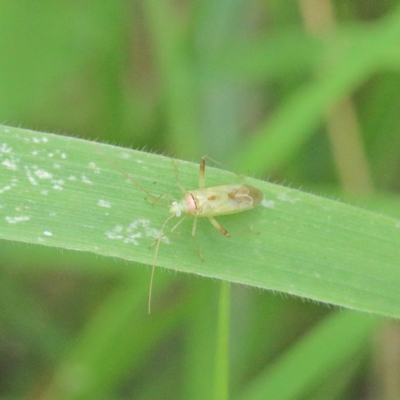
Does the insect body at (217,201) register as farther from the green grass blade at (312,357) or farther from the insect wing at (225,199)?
the green grass blade at (312,357)

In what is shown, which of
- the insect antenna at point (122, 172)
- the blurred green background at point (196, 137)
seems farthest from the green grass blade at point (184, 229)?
the blurred green background at point (196, 137)

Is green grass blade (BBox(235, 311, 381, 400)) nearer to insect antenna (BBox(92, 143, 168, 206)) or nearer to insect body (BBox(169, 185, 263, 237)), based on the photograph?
insect body (BBox(169, 185, 263, 237))

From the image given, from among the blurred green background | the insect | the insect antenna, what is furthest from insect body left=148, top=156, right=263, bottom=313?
the blurred green background

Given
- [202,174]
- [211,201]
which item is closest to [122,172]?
[202,174]

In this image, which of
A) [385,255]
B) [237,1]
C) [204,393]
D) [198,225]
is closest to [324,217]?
[385,255]

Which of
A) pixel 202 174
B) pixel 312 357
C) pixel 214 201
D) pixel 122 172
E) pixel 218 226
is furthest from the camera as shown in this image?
pixel 312 357

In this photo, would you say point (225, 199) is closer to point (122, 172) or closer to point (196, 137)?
point (122, 172)
